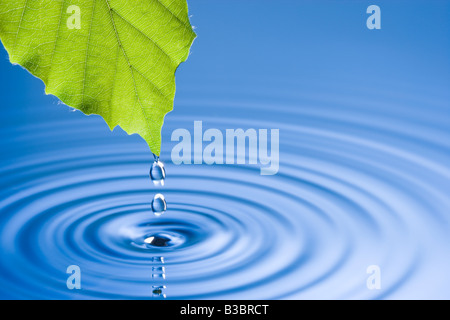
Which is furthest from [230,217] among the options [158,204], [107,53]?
[107,53]

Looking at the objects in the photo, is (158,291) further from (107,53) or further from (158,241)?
(107,53)

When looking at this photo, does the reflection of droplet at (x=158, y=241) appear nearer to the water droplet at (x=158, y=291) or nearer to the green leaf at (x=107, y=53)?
the water droplet at (x=158, y=291)

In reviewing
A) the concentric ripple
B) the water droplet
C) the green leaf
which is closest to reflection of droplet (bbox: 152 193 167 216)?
the concentric ripple

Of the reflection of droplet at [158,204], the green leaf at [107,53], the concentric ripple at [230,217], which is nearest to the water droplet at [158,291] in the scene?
the concentric ripple at [230,217]

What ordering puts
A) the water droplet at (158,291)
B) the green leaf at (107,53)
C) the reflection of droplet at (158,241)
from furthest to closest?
1. the reflection of droplet at (158,241)
2. the water droplet at (158,291)
3. the green leaf at (107,53)

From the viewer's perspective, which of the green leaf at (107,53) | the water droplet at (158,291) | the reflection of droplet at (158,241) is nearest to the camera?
the green leaf at (107,53)

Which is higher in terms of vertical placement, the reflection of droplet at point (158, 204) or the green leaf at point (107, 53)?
the reflection of droplet at point (158, 204)

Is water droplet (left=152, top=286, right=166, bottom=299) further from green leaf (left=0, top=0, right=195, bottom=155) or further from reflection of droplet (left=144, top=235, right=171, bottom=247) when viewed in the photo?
green leaf (left=0, top=0, right=195, bottom=155)
